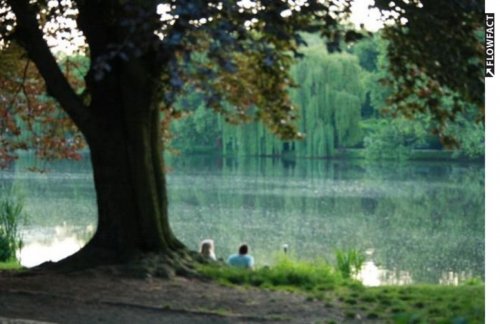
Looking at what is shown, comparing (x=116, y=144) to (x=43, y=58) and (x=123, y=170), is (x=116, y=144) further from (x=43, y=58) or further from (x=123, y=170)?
(x=43, y=58)

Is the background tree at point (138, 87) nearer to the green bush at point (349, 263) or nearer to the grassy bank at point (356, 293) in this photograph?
the grassy bank at point (356, 293)

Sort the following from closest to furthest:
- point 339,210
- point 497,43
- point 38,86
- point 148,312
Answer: point 497,43 → point 148,312 → point 38,86 → point 339,210

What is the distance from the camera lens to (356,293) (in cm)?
887

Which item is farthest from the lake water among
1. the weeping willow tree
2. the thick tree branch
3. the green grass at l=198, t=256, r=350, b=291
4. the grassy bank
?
the thick tree branch

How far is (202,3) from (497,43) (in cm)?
185

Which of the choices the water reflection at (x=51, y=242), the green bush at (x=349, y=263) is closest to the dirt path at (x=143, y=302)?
the green bush at (x=349, y=263)

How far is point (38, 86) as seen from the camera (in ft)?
42.5

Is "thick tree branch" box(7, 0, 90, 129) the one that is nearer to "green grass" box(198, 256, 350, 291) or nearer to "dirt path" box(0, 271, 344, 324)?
"dirt path" box(0, 271, 344, 324)

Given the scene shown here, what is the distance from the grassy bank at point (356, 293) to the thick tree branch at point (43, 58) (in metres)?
2.03

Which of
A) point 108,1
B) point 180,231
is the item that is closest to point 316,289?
point 108,1

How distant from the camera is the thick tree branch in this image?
888cm

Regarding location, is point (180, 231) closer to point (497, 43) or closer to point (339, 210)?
point (339, 210)

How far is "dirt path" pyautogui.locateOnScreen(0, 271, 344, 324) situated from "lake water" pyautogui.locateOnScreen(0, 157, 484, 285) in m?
6.60

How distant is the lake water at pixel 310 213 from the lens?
1769 centimetres
